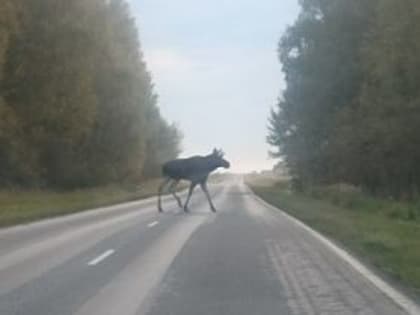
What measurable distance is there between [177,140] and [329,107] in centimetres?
7400

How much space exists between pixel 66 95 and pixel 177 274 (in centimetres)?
3685

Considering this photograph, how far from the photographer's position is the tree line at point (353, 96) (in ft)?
133

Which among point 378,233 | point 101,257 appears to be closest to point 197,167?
point 378,233

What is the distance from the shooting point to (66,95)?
51.4 m

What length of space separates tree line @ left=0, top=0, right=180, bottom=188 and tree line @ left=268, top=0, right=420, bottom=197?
449 inches

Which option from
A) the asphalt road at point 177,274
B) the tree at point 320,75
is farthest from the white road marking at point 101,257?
the tree at point 320,75

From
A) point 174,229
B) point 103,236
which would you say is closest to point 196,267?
point 103,236

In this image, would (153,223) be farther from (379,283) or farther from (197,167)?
(379,283)

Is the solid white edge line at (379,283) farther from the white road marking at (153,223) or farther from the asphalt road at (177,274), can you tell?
the white road marking at (153,223)

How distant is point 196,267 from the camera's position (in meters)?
16.6

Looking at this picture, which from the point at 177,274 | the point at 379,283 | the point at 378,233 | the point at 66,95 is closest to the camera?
the point at 379,283

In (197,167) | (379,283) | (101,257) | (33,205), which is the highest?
(197,167)

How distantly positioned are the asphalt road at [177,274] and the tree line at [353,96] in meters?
16.4

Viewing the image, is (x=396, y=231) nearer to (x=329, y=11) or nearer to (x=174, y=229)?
(x=174, y=229)
